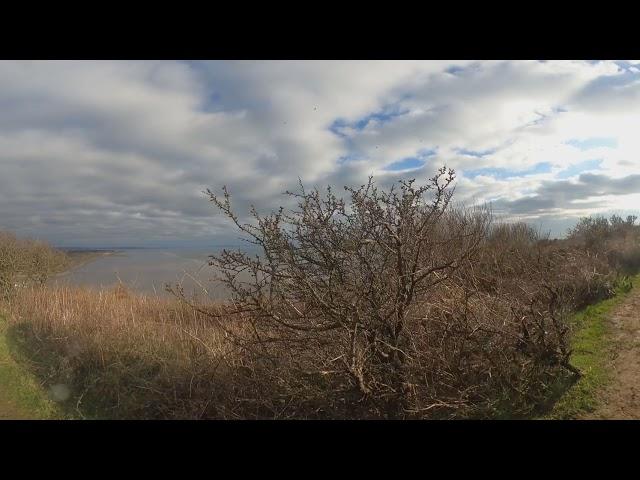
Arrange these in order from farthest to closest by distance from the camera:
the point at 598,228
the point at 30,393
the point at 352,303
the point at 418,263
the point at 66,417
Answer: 1. the point at 598,228
2. the point at 30,393
3. the point at 66,417
4. the point at 418,263
5. the point at 352,303

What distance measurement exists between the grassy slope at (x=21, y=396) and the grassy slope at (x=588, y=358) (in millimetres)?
6756

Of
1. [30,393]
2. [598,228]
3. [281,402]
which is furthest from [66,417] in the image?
[598,228]

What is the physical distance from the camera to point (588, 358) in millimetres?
5527

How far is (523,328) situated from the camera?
5207 millimetres

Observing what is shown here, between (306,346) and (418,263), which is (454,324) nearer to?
(418,263)

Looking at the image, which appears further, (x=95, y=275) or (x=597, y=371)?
(x=95, y=275)

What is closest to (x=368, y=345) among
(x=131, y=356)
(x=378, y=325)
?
(x=378, y=325)

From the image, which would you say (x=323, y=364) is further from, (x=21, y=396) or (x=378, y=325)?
(x=21, y=396)

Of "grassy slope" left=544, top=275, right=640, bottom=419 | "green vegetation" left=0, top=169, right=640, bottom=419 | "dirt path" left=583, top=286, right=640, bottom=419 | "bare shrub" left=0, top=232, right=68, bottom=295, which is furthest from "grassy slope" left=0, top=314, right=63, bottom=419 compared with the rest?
"bare shrub" left=0, top=232, right=68, bottom=295

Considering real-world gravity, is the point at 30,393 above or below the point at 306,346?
below

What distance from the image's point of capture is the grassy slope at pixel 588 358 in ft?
14.8

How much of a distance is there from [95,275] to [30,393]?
41.7 ft

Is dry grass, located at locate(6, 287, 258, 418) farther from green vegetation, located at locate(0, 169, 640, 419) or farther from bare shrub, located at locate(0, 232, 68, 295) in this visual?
bare shrub, located at locate(0, 232, 68, 295)

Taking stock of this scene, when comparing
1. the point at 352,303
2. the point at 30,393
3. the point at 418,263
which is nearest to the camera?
the point at 352,303
